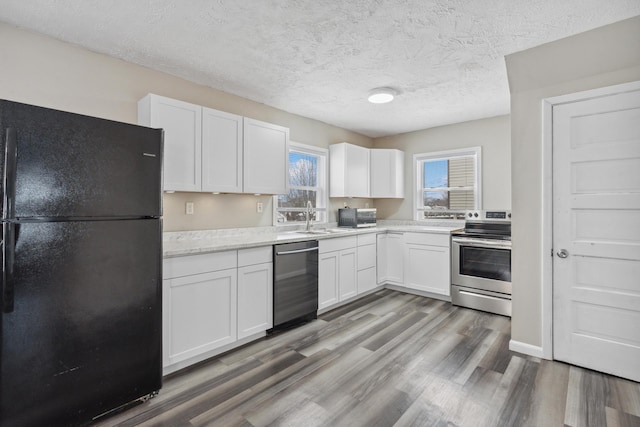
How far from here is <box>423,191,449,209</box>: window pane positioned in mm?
4781

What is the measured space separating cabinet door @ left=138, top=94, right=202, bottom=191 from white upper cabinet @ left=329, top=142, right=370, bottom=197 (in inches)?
87.6

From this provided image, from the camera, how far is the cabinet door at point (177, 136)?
2.51m

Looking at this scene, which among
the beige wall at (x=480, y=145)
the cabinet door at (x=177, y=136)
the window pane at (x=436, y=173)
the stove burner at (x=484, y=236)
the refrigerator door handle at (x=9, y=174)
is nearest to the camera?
Result: the refrigerator door handle at (x=9, y=174)

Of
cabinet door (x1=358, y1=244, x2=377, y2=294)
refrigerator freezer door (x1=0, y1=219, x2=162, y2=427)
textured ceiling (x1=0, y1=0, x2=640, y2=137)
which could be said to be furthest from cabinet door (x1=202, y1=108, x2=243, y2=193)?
cabinet door (x1=358, y1=244, x2=377, y2=294)

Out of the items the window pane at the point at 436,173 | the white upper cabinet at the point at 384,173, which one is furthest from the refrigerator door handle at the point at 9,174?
the window pane at the point at 436,173

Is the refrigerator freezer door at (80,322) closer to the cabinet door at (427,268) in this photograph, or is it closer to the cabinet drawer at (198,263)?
the cabinet drawer at (198,263)

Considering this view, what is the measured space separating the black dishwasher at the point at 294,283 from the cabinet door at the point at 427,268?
5.25 feet

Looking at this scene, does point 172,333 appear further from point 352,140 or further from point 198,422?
point 352,140

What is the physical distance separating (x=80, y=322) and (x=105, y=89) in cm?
183

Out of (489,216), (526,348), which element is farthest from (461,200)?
(526,348)

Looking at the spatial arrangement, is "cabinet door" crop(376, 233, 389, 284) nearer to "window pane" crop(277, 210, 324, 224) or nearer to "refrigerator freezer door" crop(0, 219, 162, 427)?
"window pane" crop(277, 210, 324, 224)

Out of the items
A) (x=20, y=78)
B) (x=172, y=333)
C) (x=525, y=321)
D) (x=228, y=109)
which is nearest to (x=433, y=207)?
(x=525, y=321)

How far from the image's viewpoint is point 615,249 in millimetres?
2227

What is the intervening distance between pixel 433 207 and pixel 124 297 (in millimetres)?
4282
